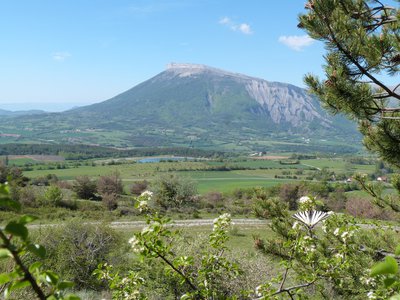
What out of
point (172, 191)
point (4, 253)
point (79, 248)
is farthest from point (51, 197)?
point (4, 253)

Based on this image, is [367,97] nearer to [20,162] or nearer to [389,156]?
[389,156]

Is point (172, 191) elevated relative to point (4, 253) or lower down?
lower down

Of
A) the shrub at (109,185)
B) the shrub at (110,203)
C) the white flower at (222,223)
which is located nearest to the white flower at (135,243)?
the white flower at (222,223)

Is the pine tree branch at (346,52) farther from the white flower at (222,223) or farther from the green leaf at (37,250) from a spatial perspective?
the green leaf at (37,250)

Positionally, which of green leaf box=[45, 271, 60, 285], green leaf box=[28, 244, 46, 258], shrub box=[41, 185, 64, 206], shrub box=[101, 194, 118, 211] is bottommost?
shrub box=[101, 194, 118, 211]

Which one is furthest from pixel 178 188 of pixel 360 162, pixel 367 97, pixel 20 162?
pixel 360 162

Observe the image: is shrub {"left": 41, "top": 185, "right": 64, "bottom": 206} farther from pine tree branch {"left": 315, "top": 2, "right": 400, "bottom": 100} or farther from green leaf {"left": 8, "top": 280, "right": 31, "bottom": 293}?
green leaf {"left": 8, "top": 280, "right": 31, "bottom": 293}

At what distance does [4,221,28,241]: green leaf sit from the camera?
1014 millimetres

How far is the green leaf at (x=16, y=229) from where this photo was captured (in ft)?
3.33

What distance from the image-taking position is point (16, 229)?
3.39 feet

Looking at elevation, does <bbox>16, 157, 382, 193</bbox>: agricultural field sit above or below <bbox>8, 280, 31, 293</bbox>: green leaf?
below

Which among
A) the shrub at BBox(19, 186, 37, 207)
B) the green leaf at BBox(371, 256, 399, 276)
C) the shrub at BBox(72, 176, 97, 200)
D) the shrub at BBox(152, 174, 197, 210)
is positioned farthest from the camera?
the shrub at BBox(72, 176, 97, 200)

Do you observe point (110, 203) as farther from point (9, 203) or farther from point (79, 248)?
point (9, 203)

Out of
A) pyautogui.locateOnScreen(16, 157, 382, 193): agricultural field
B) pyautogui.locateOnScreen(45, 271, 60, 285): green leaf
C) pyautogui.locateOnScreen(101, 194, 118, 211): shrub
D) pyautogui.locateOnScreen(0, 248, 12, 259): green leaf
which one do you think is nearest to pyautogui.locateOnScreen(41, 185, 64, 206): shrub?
pyautogui.locateOnScreen(101, 194, 118, 211): shrub
